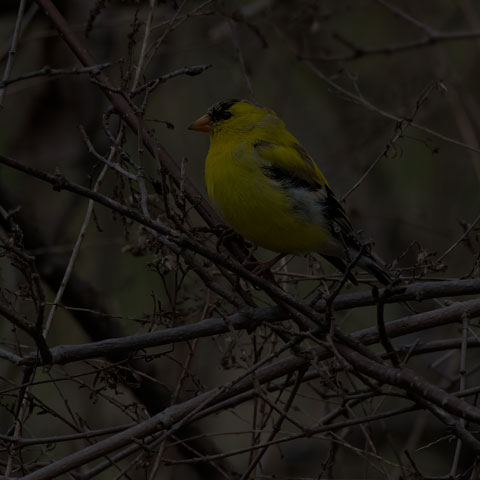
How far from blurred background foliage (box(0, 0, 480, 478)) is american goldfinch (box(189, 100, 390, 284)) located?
50.4 inches

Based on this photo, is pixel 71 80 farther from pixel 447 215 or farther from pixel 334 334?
pixel 334 334

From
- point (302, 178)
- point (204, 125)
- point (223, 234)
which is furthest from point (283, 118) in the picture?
point (223, 234)

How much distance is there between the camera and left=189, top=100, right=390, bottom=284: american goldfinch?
3863 mm

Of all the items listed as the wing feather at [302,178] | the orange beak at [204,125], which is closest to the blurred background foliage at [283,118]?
the orange beak at [204,125]

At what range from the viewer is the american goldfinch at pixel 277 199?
386 centimetres

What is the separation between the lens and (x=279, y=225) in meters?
3.91

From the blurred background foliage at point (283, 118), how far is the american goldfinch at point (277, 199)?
50.4 inches

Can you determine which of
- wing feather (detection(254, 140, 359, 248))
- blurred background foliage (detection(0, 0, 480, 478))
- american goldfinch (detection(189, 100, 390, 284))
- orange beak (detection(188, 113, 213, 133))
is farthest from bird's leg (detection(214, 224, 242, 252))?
blurred background foliage (detection(0, 0, 480, 478))

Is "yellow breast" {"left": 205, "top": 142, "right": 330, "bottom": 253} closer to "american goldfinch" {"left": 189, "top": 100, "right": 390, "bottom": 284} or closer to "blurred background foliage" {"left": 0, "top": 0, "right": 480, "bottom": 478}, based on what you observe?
"american goldfinch" {"left": 189, "top": 100, "right": 390, "bottom": 284}

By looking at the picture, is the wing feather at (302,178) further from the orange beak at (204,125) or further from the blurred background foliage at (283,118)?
the blurred background foliage at (283,118)

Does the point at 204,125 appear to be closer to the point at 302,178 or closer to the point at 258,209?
the point at 302,178

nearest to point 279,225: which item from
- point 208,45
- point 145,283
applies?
point 208,45

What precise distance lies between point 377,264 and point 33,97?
13.9 ft

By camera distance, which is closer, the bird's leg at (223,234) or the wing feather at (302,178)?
the bird's leg at (223,234)
